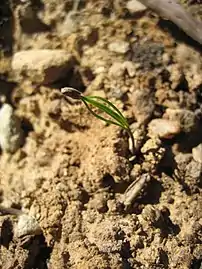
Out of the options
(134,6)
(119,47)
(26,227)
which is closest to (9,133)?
(26,227)

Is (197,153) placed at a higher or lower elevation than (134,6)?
lower

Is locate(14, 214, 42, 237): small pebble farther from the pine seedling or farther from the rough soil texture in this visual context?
the pine seedling

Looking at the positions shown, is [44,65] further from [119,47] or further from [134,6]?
[134,6]

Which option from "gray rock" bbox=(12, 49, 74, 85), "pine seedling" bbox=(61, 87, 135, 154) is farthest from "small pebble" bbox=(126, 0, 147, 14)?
"pine seedling" bbox=(61, 87, 135, 154)

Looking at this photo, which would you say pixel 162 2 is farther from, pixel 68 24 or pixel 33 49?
pixel 33 49

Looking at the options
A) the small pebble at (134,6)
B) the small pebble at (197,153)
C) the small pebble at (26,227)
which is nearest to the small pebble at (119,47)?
the small pebble at (134,6)

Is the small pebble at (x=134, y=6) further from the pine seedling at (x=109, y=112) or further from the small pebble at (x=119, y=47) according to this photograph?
the pine seedling at (x=109, y=112)
